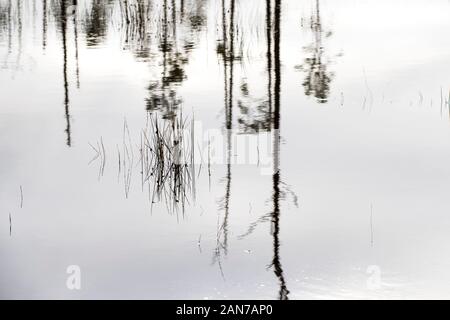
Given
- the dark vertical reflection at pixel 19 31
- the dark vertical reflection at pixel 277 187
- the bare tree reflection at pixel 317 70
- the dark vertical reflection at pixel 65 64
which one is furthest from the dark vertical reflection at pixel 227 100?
the dark vertical reflection at pixel 19 31

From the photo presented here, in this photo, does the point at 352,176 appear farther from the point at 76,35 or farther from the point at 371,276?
the point at 76,35

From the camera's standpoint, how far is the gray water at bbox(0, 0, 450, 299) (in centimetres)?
679

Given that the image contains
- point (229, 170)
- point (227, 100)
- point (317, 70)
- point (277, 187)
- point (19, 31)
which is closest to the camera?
point (277, 187)

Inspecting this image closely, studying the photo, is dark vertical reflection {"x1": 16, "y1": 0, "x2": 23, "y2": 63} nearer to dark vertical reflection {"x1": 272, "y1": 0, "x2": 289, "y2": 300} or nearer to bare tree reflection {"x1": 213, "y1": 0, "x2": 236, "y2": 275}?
bare tree reflection {"x1": 213, "y1": 0, "x2": 236, "y2": 275}

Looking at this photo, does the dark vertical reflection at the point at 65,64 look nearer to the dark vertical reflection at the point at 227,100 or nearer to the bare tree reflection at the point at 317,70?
the dark vertical reflection at the point at 227,100

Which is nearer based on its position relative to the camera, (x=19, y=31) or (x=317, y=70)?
(x=317, y=70)

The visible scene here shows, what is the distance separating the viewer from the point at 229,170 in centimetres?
960

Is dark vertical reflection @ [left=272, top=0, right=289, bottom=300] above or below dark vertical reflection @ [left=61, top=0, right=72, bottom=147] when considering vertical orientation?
below

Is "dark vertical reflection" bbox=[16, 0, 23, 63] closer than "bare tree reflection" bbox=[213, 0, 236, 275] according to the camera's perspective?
No

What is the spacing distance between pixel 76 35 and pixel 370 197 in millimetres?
14880

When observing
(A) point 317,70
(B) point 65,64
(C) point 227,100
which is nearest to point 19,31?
(B) point 65,64

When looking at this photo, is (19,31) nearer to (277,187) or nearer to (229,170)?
(229,170)

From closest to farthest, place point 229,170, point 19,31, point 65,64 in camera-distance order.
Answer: point 229,170 < point 65,64 < point 19,31

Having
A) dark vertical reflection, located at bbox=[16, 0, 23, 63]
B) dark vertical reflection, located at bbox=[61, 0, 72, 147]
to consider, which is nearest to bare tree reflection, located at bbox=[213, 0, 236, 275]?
dark vertical reflection, located at bbox=[61, 0, 72, 147]
